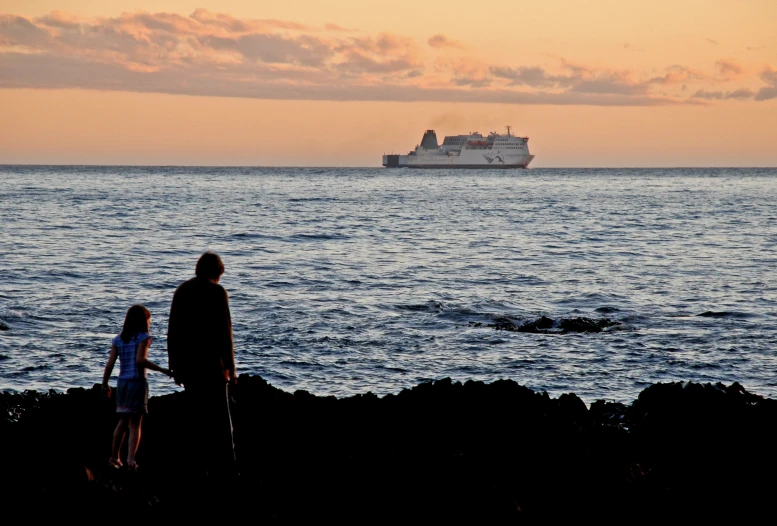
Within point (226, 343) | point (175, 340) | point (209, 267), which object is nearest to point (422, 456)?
point (226, 343)

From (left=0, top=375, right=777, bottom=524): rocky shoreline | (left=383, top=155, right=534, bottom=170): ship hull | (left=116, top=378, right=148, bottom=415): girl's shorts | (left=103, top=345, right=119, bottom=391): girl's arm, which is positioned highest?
(left=383, top=155, right=534, bottom=170): ship hull

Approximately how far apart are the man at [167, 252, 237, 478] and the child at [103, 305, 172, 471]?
0.76ft

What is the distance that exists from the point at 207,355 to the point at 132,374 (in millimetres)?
659

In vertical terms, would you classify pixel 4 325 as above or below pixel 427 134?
below

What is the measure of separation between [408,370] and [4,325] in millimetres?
7109

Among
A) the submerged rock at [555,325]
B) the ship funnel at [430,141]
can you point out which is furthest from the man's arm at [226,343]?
the ship funnel at [430,141]

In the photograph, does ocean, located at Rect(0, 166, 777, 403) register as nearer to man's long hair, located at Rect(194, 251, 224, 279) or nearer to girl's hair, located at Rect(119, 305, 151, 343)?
girl's hair, located at Rect(119, 305, 151, 343)

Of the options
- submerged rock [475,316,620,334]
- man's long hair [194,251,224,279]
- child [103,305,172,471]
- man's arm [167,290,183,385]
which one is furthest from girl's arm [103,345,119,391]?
submerged rock [475,316,620,334]

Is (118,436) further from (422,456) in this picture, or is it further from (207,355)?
(422,456)

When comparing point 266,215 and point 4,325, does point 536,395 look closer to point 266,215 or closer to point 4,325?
point 4,325

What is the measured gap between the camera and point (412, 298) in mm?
18156

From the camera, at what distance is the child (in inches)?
238

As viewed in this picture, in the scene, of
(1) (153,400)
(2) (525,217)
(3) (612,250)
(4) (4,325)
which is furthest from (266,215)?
(1) (153,400)

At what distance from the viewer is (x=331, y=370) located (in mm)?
11688
